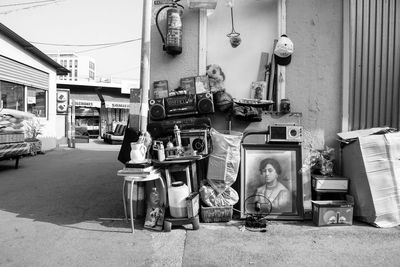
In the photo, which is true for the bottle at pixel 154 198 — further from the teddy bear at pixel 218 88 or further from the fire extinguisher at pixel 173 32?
the fire extinguisher at pixel 173 32

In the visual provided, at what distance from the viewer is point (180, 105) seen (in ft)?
16.5

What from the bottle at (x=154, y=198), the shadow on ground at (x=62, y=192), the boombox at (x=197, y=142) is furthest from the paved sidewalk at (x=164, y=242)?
the boombox at (x=197, y=142)

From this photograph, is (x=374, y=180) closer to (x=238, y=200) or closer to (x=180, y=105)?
(x=238, y=200)

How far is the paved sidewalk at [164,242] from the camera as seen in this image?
3.44m

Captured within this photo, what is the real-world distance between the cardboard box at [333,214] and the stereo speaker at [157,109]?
8.51 ft

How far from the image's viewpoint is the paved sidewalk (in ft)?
11.3

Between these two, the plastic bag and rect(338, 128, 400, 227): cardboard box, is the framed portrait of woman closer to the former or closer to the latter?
the plastic bag

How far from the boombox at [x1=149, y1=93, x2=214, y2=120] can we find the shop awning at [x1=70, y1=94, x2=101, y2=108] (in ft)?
74.5

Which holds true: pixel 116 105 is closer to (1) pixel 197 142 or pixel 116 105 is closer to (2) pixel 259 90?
(2) pixel 259 90

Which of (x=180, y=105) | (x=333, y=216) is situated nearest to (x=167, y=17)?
(x=180, y=105)

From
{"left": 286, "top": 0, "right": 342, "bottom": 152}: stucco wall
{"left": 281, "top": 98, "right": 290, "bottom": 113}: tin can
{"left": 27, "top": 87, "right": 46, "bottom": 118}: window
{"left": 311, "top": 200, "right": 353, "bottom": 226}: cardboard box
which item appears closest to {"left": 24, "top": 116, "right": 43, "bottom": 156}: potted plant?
{"left": 27, "top": 87, "right": 46, "bottom": 118}: window

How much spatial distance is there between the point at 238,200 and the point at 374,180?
1856 millimetres

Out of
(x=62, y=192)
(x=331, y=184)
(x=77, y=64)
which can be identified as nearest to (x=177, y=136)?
(x=331, y=184)

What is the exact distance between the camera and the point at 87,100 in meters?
26.3
